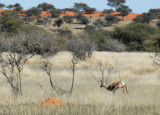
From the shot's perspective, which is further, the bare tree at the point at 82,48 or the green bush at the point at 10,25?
the green bush at the point at 10,25

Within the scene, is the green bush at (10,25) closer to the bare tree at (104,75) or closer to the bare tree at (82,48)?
the bare tree at (82,48)

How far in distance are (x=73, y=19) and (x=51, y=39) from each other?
67337mm

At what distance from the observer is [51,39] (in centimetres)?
3572

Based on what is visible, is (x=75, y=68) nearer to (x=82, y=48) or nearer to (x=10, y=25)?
(x=82, y=48)

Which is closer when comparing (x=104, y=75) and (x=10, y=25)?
(x=104, y=75)

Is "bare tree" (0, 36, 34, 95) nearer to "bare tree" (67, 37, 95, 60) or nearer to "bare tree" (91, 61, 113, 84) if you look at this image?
"bare tree" (91, 61, 113, 84)

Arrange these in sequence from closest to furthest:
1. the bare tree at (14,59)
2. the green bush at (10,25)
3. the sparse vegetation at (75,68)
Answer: the sparse vegetation at (75,68), the bare tree at (14,59), the green bush at (10,25)

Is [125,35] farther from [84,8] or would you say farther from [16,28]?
[84,8]

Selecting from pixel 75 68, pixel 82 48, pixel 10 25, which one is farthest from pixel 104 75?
pixel 10 25

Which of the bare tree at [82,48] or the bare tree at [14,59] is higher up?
the bare tree at [14,59]

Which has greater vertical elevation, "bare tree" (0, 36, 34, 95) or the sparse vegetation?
"bare tree" (0, 36, 34, 95)

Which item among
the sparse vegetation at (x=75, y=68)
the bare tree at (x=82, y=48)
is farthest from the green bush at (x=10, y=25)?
the bare tree at (x=82, y=48)

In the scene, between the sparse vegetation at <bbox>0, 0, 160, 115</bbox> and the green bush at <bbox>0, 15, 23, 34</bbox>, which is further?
the green bush at <bbox>0, 15, 23, 34</bbox>

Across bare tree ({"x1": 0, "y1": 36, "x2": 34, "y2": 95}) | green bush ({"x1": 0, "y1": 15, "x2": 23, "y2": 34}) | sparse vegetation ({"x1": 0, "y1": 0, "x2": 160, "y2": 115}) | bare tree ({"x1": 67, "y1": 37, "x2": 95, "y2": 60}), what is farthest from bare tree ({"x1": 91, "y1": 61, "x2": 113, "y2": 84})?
green bush ({"x1": 0, "y1": 15, "x2": 23, "y2": 34})
